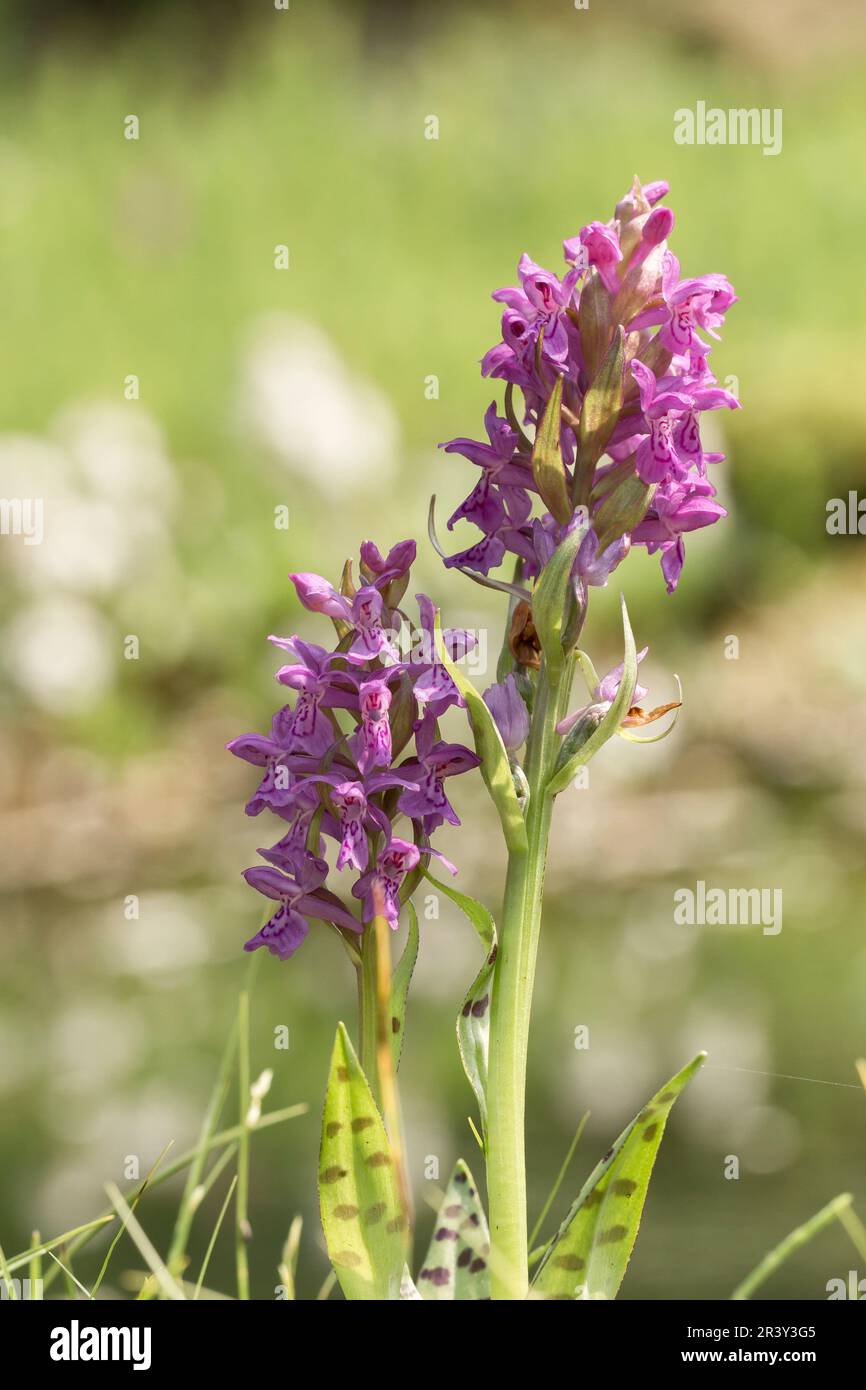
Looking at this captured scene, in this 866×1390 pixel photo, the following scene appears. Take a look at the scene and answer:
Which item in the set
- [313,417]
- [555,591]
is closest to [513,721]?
[555,591]

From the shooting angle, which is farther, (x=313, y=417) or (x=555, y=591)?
(x=313, y=417)

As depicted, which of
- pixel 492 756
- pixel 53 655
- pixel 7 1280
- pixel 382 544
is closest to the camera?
pixel 492 756

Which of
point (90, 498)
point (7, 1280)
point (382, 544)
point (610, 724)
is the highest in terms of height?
point (90, 498)

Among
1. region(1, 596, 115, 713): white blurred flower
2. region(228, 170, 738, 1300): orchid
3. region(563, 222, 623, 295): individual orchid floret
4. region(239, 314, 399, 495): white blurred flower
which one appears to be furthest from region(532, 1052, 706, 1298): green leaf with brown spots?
region(239, 314, 399, 495): white blurred flower

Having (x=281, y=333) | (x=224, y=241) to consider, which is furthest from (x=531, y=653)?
(x=224, y=241)

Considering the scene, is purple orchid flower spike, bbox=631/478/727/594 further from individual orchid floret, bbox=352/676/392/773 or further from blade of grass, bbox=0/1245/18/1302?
blade of grass, bbox=0/1245/18/1302

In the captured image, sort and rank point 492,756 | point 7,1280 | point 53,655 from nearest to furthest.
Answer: point 492,756 → point 7,1280 → point 53,655

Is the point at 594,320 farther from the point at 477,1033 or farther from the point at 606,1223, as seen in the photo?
the point at 606,1223
